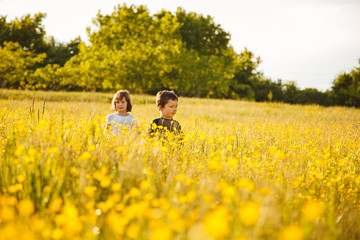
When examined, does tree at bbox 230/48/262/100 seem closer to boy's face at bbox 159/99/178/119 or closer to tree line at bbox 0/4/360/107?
tree line at bbox 0/4/360/107

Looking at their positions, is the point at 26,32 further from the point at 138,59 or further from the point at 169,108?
the point at 169,108

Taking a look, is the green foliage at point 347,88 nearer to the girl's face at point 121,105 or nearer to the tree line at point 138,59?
the tree line at point 138,59

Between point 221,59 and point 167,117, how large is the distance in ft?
87.8

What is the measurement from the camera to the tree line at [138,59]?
2436 cm

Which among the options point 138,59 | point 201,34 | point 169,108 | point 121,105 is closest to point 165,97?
point 169,108

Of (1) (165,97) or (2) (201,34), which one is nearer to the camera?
(1) (165,97)

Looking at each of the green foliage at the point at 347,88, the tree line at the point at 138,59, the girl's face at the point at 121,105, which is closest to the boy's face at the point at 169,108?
the girl's face at the point at 121,105

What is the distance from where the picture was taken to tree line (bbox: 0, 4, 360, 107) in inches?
959

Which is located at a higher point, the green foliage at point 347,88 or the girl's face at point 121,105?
the green foliage at point 347,88

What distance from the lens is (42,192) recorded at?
83.5 inches

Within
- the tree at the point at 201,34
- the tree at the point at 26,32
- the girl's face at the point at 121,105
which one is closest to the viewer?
the girl's face at the point at 121,105

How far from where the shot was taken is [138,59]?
2423 centimetres

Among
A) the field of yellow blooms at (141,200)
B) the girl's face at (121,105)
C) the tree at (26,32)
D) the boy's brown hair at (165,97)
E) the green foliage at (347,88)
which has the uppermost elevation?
the tree at (26,32)

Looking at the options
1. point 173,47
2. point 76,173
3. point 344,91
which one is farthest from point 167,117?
point 344,91
